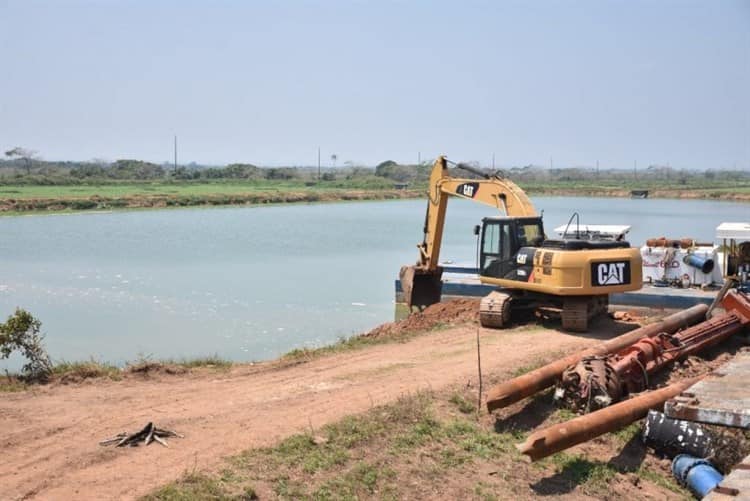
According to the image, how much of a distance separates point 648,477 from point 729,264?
1332 centimetres

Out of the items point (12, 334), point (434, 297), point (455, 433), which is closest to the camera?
point (455, 433)

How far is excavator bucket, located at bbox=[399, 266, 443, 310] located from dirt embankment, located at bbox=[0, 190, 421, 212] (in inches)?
1684

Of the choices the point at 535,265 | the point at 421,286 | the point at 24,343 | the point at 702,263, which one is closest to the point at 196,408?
the point at 24,343

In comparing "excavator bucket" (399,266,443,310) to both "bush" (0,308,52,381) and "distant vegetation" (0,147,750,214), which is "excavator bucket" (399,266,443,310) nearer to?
"distant vegetation" (0,147,750,214)

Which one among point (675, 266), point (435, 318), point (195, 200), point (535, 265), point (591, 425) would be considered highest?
point (195, 200)

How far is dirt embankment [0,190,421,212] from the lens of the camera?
5606 cm

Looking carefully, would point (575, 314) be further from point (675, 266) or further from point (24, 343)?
point (24, 343)

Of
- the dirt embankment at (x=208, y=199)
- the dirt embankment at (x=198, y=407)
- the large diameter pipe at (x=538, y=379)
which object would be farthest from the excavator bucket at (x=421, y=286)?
the dirt embankment at (x=208, y=199)

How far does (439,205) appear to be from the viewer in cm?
1838

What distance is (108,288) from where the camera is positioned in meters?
24.6

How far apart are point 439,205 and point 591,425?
35.2 ft

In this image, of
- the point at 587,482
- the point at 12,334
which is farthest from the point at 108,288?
the point at 587,482

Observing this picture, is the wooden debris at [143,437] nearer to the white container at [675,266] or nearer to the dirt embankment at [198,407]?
the dirt embankment at [198,407]

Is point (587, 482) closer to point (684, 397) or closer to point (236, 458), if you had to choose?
point (684, 397)
